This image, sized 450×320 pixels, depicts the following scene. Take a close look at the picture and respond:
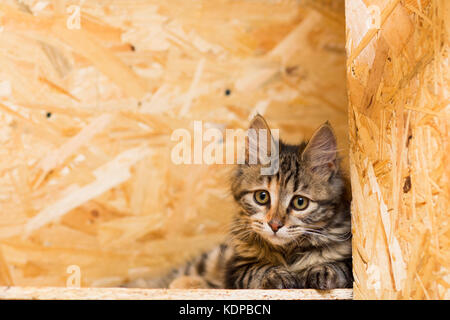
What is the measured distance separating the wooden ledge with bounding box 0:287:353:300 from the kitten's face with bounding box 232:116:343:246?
0.68 feet

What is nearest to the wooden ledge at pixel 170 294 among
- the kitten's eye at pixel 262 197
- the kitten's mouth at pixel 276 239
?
the kitten's mouth at pixel 276 239

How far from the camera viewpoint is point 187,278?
4.97ft

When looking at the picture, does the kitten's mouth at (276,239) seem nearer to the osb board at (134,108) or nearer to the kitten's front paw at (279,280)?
the kitten's front paw at (279,280)

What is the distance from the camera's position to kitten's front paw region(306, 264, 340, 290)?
1.20 m

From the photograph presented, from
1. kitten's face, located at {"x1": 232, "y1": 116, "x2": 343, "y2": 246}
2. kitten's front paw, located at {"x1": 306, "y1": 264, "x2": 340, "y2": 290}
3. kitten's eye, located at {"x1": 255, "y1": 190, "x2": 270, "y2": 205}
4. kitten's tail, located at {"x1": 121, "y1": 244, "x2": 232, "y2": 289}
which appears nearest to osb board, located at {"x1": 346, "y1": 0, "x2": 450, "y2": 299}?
kitten's front paw, located at {"x1": 306, "y1": 264, "x2": 340, "y2": 290}

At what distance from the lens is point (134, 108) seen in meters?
1.73

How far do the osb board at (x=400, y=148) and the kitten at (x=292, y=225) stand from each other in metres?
0.13

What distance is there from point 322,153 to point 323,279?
1.34 ft

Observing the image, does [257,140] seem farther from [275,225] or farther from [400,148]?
[400,148]

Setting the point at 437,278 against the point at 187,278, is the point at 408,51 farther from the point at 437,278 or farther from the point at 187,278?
the point at 187,278

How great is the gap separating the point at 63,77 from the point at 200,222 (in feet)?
2.54

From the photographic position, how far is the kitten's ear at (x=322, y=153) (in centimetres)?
140

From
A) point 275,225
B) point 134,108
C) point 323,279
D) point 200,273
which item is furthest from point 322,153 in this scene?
point 134,108

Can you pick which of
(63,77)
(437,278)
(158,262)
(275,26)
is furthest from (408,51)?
(63,77)
